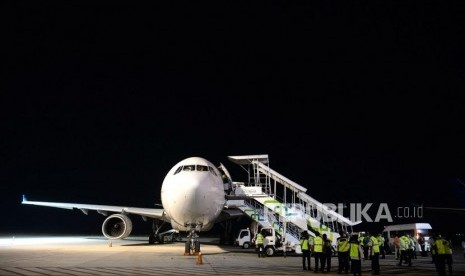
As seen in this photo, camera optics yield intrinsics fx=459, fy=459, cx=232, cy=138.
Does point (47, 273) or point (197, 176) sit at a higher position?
point (197, 176)

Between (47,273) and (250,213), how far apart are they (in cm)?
1296

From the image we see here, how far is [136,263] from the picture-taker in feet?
51.9

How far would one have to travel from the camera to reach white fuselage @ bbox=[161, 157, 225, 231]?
58.7 feet

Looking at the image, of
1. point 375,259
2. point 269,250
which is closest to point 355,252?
point 375,259

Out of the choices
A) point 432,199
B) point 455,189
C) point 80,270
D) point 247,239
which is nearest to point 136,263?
point 80,270

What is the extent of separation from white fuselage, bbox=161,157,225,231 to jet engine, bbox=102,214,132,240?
6965 millimetres

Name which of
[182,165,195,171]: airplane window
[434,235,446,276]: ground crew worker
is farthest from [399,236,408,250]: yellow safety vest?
[182,165,195,171]: airplane window

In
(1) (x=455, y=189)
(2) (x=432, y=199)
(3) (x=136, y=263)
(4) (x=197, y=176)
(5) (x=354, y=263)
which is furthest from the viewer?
(2) (x=432, y=199)

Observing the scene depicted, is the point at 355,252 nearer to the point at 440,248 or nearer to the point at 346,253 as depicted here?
the point at 346,253

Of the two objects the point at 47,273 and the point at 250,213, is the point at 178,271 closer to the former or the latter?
the point at 47,273

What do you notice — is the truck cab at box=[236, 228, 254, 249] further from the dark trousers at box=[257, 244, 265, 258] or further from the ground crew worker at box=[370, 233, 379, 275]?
the ground crew worker at box=[370, 233, 379, 275]

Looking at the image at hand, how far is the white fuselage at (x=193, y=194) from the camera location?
17906 mm

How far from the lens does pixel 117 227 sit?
2720 cm

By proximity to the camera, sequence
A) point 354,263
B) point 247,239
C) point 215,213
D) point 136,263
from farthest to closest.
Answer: point 247,239, point 215,213, point 136,263, point 354,263
